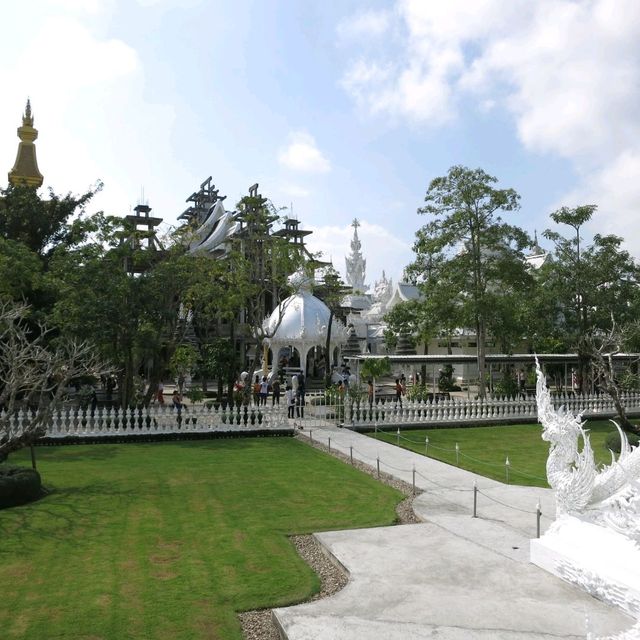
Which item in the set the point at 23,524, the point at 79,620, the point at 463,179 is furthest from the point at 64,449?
the point at 463,179

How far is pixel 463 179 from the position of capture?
2350 cm

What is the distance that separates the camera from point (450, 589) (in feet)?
22.6

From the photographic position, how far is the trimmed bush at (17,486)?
1042 centimetres

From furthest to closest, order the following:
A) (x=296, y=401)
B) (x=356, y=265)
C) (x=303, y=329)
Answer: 1. (x=356, y=265)
2. (x=303, y=329)
3. (x=296, y=401)

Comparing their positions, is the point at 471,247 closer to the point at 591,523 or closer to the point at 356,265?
the point at 591,523

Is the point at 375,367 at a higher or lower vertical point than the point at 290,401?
higher

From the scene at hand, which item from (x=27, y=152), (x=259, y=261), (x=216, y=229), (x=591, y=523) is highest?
(x=27, y=152)

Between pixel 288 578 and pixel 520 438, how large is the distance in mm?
13526

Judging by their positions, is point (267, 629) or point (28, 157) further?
point (28, 157)

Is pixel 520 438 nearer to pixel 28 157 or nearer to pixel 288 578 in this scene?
pixel 288 578

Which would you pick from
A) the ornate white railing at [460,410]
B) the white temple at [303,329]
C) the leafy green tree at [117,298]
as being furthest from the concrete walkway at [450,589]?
the white temple at [303,329]

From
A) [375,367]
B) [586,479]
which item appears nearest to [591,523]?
[586,479]

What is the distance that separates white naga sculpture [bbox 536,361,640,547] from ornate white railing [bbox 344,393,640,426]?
12.4m

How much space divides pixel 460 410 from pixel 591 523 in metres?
14.4
